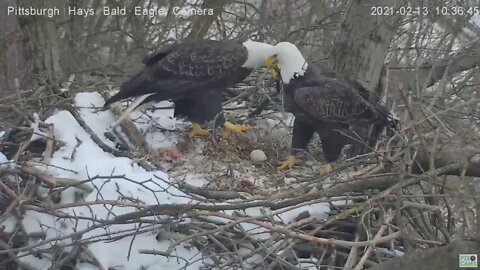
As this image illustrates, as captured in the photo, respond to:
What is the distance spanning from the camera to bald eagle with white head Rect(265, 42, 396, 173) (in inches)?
156

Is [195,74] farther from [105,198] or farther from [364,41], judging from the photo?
[105,198]

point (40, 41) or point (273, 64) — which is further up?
point (273, 64)

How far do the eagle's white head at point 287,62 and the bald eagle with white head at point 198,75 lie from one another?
0.23ft

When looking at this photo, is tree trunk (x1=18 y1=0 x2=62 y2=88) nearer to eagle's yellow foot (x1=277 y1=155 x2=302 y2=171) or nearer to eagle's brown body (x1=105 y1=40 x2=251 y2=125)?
eagle's brown body (x1=105 y1=40 x2=251 y2=125)

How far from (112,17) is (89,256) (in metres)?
4.87

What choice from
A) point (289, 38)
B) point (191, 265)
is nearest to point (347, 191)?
point (191, 265)

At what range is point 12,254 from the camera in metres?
3.12

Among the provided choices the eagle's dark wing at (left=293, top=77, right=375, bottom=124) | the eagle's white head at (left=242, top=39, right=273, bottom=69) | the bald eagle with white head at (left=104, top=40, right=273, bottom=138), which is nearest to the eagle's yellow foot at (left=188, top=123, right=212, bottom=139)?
the bald eagle with white head at (left=104, top=40, right=273, bottom=138)

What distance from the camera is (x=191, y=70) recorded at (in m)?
4.21

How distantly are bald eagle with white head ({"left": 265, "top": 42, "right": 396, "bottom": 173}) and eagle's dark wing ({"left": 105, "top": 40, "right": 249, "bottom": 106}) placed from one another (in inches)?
8.4

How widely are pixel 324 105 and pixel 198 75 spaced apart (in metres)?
0.75

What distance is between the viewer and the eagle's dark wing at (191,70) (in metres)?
4.18

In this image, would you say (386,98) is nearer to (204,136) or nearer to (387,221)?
(204,136)

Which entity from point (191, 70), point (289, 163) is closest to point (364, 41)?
point (289, 163)
